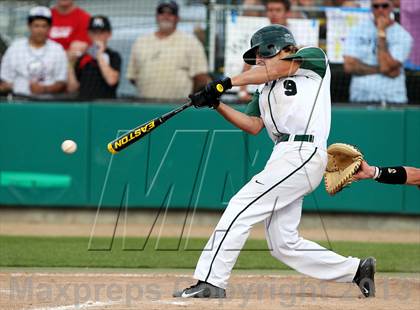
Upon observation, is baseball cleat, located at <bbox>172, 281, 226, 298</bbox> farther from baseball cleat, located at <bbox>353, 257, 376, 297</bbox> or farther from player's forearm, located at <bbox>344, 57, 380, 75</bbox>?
player's forearm, located at <bbox>344, 57, 380, 75</bbox>

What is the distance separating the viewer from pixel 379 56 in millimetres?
12648

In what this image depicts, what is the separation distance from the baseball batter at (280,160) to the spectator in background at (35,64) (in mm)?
6359

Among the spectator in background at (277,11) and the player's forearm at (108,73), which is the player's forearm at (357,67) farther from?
the player's forearm at (108,73)

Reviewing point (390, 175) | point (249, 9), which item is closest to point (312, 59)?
point (390, 175)

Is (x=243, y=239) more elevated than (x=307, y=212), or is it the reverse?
(x=243, y=239)

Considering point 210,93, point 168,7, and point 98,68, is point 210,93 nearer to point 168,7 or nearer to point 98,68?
point 168,7

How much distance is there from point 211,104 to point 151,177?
19.0 feet

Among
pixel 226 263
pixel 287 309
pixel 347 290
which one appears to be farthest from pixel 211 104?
pixel 347 290

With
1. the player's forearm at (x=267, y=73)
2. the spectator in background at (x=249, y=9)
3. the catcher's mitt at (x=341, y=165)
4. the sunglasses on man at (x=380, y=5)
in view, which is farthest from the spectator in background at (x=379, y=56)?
the player's forearm at (x=267, y=73)

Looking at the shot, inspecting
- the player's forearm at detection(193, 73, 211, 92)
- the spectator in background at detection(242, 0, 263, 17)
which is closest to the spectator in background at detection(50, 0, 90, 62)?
the player's forearm at detection(193, 73, 211, 92)

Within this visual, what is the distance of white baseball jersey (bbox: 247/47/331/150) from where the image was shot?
6.77 metres

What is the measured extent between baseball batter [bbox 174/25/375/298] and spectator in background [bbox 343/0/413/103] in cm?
582

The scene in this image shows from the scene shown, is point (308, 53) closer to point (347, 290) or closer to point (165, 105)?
point (347, 290)

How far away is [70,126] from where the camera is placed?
41.1 feet
